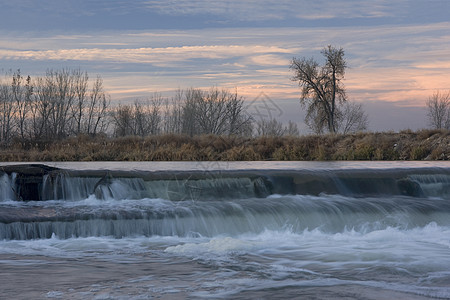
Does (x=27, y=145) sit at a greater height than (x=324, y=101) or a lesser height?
lesser

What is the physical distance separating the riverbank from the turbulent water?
12936 mm

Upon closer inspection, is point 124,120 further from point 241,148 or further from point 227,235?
point 227,235

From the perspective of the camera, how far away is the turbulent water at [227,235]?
6.23 metres

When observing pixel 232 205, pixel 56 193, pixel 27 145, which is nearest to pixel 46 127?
pixel 27 145

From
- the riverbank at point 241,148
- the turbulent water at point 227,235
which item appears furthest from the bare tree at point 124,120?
the turbulent water at point 227,235

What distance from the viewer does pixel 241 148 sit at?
93.4ft

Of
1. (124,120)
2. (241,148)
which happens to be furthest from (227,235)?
(124,120)

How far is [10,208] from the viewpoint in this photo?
1123cm

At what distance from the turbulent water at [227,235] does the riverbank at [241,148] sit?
42.4 ft

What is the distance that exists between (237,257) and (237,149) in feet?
67.7

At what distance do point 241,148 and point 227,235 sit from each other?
60.9 ft

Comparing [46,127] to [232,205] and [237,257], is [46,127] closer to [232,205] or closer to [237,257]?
[232,205]

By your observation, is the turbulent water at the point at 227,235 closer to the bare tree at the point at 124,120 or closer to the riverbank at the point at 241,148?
the riverbank at the point at 241,148

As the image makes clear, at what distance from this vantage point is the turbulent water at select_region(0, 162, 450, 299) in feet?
20.4
